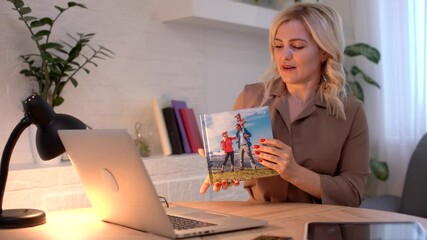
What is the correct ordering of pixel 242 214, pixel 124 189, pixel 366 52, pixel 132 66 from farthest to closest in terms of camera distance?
pixel 366 52
pixel 132 66
pixel 242 214
pixel 124 189

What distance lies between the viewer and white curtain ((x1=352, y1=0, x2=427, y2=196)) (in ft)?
12.3

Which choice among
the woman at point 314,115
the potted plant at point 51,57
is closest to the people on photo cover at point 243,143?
the woman at point 314,115

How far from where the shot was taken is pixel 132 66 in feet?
10.5

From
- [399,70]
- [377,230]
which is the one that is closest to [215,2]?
[399,70]

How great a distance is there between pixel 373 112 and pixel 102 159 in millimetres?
2858

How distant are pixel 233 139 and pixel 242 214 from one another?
22cm

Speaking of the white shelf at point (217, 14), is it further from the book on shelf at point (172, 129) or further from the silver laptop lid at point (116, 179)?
the silver laptop lid at point (116, 179)

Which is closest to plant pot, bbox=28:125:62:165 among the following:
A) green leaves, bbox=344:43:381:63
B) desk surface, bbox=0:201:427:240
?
desk surface, bbox=0:201:427:240

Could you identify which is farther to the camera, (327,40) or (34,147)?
(34,147)

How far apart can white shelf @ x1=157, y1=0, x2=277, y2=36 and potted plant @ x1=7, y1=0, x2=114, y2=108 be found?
1.72 feet

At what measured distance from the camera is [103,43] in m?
3.05

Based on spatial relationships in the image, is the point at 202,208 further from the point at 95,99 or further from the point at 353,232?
the point at 95,99

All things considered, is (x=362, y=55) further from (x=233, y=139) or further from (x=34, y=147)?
(x=233, y=139)

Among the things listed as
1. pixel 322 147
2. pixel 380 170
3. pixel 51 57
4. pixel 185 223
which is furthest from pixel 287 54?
pixel 380 170
